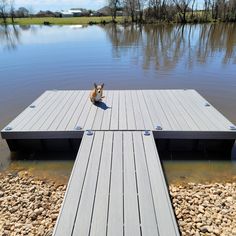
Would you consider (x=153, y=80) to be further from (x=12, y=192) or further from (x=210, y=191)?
(x=12, y=192)

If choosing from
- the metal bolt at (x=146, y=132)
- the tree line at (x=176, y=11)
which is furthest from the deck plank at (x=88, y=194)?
the tree line at (x=176, y=11)

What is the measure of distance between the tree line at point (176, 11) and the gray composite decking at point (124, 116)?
3074cm

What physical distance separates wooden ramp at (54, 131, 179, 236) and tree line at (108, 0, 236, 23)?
32.9m

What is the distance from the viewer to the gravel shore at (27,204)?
2633mm

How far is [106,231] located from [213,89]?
6.19m

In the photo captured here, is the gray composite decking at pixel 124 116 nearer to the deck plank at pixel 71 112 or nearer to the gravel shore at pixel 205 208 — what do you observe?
the deck plank at pixel 71 112

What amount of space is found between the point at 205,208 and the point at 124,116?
2042 millimetres

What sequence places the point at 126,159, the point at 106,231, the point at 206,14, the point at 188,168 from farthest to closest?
the point at 206,14 → the point at 188,168 → the point at 126,159 → the point at 106,231

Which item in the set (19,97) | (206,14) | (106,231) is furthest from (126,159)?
(206,14)

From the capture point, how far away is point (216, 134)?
12.5 ft

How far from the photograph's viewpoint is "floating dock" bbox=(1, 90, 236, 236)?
2154 millimetres

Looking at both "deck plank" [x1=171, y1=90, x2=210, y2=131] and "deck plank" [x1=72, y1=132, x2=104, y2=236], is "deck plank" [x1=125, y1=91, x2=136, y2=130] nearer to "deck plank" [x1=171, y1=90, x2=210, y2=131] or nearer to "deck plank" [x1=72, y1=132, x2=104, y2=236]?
"deck plank" [x1=72, y1=132, x2=104, y2=236]

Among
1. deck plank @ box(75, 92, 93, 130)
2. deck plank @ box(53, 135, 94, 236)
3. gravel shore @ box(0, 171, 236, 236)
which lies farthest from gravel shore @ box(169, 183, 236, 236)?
deck plank @ box(75, 92, 93, 130)

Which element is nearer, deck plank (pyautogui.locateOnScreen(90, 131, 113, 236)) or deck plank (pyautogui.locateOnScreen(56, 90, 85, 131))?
deck plank (pyautogui.locateOnScreen(90, 131, 113, 236))
